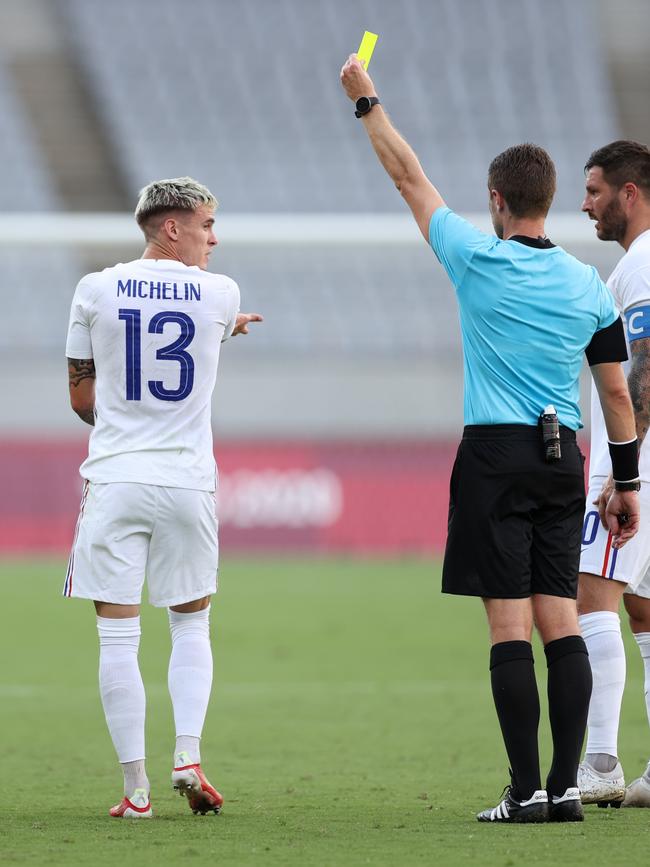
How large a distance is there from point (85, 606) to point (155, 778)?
27.1 feet

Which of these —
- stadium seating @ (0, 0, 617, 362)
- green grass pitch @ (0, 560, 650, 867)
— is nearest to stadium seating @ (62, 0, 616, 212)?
stadium seating @ (0, 0, 617, 362)

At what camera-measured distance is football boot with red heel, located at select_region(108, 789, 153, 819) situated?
421 cm

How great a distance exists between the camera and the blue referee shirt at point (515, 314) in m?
4.13

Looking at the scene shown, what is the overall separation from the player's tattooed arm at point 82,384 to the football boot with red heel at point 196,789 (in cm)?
107

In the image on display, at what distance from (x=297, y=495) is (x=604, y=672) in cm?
1272

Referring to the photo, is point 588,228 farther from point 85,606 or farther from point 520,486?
point 520,486

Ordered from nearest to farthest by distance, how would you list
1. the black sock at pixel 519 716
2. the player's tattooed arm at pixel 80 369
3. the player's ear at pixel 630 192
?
the black sock at pixel 519 716 < the player's tattooed arm at pixel 80 369 < the player's ear at pixel 630 192

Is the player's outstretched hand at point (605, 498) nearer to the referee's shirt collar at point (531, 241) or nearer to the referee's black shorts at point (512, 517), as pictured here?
the referee's black shorts at point (512, 517)

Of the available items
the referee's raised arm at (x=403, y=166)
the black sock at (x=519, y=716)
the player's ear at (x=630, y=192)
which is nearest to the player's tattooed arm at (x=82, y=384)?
the referee's raised arm at (x=403, y=166)

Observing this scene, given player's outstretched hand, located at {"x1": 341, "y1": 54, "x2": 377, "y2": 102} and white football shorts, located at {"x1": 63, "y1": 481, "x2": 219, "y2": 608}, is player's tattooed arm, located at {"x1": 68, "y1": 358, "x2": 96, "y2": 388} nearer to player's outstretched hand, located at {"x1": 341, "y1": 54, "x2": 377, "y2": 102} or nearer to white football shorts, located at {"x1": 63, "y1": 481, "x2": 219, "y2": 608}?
white football shorts, located at {"x1": 63, "y1": 481, "x2": 219, "y2": 608}

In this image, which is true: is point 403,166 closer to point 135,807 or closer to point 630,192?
point 630,192

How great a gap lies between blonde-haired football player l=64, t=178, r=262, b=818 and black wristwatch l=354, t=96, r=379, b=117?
0.55 m

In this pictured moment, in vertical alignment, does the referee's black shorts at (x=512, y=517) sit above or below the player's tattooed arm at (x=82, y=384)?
below

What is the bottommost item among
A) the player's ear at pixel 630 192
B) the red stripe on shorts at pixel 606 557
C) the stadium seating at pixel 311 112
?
the red stripe on shorts at pixel 606 557
